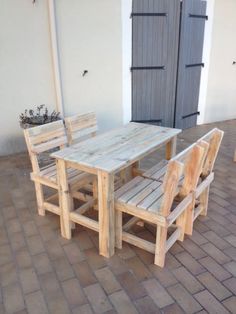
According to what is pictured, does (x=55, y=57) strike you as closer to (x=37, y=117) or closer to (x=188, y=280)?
(x=37, y=117)

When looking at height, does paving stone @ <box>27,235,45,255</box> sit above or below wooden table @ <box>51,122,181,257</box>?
below

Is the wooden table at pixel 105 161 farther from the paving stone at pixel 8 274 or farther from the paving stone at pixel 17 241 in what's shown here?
the paving stone at pixel 8 274

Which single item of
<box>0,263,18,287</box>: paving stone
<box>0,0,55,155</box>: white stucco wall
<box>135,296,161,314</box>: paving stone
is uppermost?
<box>0,0,55,155</box>: white stucco wall

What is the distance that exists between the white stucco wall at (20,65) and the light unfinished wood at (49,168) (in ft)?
5.22

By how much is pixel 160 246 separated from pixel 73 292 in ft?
2.03

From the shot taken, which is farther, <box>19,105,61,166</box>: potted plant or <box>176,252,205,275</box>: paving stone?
<box>19,105,61,166</box>: potted plant

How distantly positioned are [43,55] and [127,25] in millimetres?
1277

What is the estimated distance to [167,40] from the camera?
14.2 feet

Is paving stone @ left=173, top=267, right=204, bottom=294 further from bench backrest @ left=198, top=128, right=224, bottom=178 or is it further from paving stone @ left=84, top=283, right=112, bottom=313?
bench backrest @ left=198, top=128, right=224, bottom=178

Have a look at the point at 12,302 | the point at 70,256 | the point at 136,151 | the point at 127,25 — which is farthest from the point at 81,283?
the point at 127,25

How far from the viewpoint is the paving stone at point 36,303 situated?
1.67 metres

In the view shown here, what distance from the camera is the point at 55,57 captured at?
378cm

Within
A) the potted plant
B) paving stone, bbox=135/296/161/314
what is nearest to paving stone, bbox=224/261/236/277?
paving stone, bbox=135/296/161/314

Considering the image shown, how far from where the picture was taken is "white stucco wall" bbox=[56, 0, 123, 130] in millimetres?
3791
